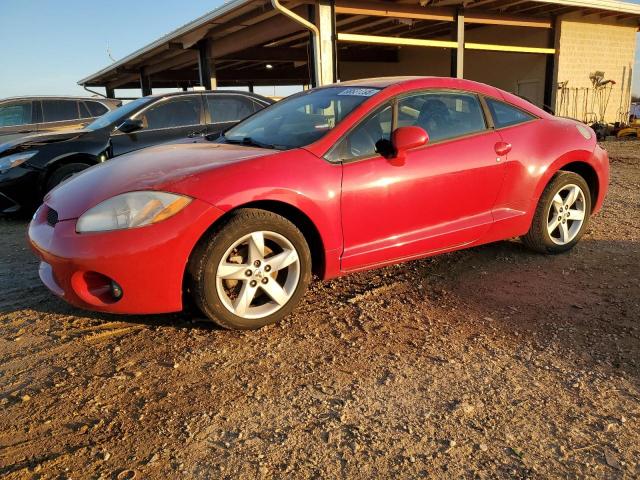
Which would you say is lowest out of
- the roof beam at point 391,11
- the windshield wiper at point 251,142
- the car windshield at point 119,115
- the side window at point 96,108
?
the windshield wiper at point 251,142

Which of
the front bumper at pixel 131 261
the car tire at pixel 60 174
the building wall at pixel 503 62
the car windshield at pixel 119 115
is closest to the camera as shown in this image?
the front bumper at pixel 131 261

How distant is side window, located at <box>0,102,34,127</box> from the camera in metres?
9.33

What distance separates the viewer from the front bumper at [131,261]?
2641mm

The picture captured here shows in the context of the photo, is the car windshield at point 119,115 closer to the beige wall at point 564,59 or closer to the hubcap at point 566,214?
the hubcap at point 566,214

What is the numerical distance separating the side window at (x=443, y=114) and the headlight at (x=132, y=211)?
1652 mm

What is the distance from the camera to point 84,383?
96.7 inches

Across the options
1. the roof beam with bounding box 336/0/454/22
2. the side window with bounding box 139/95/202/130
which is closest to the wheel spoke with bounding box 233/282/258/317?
the side window with bounding box 139/95/202/130

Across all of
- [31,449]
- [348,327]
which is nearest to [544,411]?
[348,327]

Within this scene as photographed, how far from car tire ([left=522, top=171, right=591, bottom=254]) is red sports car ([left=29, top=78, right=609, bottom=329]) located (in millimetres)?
15

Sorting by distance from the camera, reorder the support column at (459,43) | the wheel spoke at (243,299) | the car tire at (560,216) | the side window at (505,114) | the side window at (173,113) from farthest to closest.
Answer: the support column at (459,43) → the side window at (173,113) → the car tire at (560,216) → the side window at (505,114) → the wheel spoke at (243,299)

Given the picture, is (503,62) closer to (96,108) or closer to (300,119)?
(96,108)

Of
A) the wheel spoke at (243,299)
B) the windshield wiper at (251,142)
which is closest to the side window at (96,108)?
the windshield wiper at (251,142)

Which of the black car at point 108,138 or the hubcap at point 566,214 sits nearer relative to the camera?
A: the hubcap at point 566,214

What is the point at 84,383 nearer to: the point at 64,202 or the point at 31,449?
the point at 31,449
